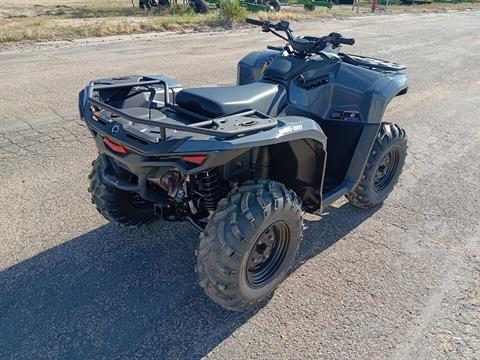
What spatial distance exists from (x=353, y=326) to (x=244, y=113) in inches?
58.9

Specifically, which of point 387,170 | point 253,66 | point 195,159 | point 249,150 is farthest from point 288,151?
point 387,170

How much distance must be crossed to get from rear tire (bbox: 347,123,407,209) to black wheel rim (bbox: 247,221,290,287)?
1176 mm

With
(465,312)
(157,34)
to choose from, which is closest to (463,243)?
(465,312)

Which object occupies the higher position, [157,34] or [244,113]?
[244,113]

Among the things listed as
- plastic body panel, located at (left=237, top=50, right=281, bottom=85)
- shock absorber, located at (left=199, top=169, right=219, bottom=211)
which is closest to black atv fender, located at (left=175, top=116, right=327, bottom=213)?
shock absorber, located at (left=199, top=169, right=219, bottom=211)

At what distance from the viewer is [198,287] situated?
303 cm

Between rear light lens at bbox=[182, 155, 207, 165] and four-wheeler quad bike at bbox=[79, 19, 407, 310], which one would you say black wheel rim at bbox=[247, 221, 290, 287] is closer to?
four-wheeler quad bike at bbox=[79, 19, 407, 310]

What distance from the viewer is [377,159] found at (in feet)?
12.3

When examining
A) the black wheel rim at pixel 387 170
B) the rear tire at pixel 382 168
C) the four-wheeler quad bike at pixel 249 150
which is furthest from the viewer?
the black wheel rim at pixel 387 170

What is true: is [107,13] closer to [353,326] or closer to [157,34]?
[157,34]

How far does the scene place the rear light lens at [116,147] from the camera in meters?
2.42

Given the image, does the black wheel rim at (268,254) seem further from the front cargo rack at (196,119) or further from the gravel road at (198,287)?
the front cargo rack at (196,119)

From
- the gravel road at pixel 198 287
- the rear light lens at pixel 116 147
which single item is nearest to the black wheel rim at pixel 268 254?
the gravel road at pixel 198 287

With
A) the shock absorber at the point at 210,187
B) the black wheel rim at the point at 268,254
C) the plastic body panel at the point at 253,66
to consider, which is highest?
the plastic body panel at the point at 253,66
